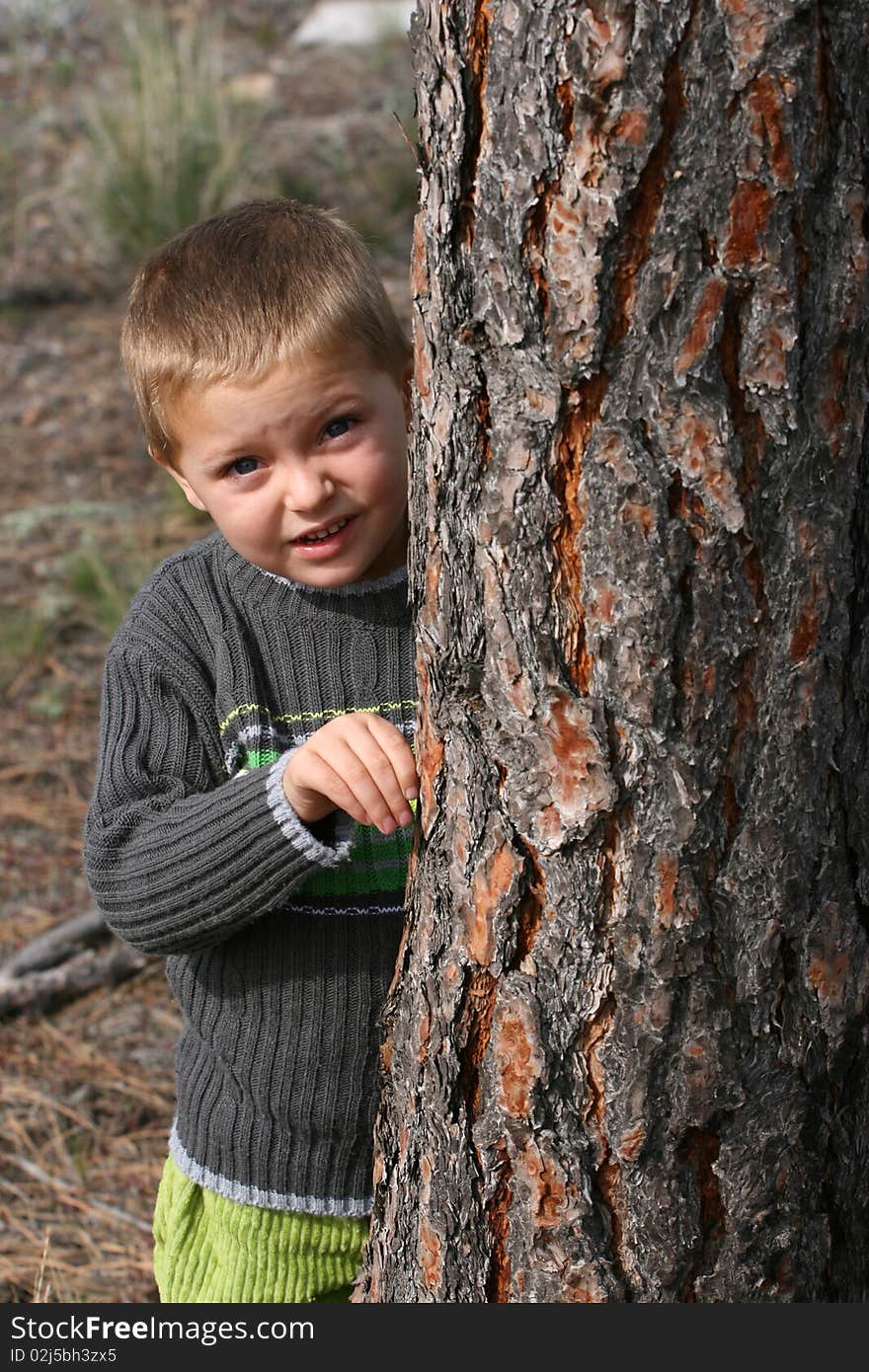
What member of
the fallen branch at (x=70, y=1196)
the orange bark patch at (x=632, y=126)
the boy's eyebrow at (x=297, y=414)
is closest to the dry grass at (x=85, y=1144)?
the fallen branch at (x=70, y=1196)

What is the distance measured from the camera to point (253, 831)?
1737mm

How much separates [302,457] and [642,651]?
23.4 inches

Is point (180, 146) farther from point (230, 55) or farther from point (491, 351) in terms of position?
point (491, 351)

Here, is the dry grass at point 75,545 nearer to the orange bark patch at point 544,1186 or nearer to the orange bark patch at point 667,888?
the orange bark patch at point 544,1186

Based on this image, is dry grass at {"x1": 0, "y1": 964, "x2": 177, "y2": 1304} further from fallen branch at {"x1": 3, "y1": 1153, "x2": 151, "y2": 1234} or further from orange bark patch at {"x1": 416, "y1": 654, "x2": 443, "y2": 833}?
orange bark patch at {"x1": 416, "y1": 654, "x2": 443, "y2": 833}

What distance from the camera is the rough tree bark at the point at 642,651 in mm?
1246

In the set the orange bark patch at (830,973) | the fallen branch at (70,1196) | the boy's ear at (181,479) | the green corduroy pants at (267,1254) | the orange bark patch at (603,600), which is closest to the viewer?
the orange bark patch at (603,600)

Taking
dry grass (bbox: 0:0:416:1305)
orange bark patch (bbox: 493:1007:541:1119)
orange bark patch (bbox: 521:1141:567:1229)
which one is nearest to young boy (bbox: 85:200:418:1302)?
orange bark patch (bbox: 493:1007:541:1119)

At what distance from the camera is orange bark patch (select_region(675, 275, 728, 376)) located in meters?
1.26

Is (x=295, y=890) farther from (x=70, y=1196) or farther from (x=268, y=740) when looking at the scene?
(x=70, y=1196)

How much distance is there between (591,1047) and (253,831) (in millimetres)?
493

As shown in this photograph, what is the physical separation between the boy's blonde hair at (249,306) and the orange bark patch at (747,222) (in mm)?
637

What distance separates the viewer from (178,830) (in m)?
1.80

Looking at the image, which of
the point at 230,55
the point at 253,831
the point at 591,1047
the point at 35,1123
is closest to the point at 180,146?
the point at 230,55
